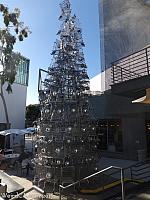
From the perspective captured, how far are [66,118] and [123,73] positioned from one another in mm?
7166

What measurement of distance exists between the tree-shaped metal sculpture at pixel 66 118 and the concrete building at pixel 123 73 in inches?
159

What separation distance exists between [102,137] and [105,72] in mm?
4990

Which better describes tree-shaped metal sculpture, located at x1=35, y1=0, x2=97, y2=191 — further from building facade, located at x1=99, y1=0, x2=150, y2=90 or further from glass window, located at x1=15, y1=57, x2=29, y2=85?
glass window, located at x1=15, y1=57, x2=29, y2=85

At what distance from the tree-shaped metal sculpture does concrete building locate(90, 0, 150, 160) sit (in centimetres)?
403

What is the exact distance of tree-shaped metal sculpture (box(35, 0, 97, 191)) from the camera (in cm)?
959

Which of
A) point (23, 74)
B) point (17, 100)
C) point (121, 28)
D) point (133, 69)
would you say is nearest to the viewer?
point (133, 69)

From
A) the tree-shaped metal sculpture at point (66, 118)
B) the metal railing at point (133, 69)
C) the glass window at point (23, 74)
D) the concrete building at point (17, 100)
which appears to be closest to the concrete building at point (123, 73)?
the metal railing at point (133, 69)

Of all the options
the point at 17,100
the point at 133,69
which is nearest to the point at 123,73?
the point at 133,69

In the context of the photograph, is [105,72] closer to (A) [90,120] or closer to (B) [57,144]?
(A) [90,120]

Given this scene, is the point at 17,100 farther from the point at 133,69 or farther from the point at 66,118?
the point at 66,118

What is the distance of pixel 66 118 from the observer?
9.76m

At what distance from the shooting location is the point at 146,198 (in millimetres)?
7477

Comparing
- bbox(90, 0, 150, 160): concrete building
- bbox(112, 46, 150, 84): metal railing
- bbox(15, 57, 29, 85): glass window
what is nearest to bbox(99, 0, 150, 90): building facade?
bbox(90, 0, 150, 160): concrete building

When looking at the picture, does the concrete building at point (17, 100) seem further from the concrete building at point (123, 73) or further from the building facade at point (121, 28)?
the concrete building at point (123, 73)
